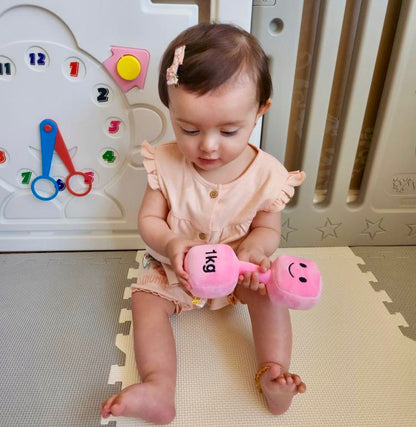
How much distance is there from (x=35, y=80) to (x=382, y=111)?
2.33 feet

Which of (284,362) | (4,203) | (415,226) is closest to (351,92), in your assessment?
(415,226)

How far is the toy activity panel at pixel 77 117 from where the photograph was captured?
69cm

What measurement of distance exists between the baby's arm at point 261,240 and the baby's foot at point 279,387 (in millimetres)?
124

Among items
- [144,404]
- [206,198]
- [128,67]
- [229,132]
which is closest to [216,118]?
[229,132]

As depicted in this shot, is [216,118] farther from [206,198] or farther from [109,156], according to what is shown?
[109,156]

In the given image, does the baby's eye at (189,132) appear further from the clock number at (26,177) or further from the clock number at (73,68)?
the clock number at (26,177)

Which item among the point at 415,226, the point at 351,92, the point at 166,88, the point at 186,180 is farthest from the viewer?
the point at 415,226

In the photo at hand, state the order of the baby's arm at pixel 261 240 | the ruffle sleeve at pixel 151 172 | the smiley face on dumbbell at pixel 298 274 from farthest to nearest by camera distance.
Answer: the ruffle sleeve at pixel 151 172
the baby's arm at pixel 261 240
the smiley face on dumbbell at pixel 298 274

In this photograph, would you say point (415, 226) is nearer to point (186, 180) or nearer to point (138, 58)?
point (186, 180)

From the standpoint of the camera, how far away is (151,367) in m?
0.58

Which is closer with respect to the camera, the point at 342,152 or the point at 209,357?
the point at 209,357

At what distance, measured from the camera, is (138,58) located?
71 cm

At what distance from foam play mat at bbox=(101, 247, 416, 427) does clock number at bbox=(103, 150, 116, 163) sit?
283mm

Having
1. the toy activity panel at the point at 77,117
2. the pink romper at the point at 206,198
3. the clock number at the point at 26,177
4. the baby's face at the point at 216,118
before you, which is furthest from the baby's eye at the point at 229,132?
the clock number at the point at 26,177
